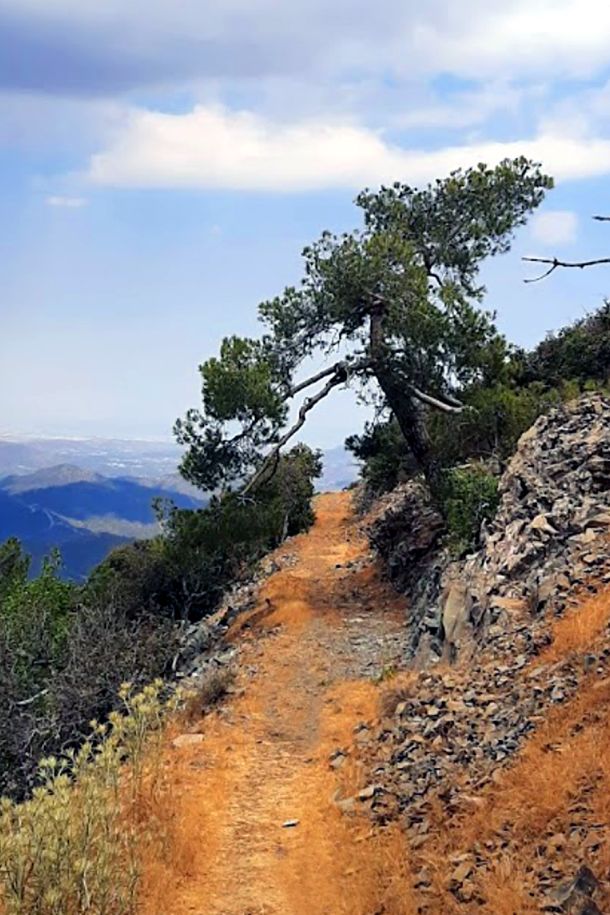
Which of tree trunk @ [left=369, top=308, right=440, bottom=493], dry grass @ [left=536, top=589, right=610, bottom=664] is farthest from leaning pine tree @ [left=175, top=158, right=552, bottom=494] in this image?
dry grass @ [left=536, top=589, right=610, bottom=664]

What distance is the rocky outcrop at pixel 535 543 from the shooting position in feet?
44.2

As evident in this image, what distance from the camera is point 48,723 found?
63.8ft

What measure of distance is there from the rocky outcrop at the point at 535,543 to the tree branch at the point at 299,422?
524cm

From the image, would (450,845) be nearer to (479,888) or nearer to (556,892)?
(479,888)

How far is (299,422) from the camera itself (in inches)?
899

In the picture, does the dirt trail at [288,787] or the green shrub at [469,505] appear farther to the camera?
the green shrub at [469,505]

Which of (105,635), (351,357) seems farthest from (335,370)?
(105,635)

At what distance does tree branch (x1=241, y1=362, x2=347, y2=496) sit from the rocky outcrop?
524cm

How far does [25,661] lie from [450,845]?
18858 mm

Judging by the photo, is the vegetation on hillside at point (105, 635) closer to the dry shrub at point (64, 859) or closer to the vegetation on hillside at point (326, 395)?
the vegetation on hillside at point (326, 395)

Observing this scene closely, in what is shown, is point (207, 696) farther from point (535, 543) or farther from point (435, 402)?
point (435, 402)

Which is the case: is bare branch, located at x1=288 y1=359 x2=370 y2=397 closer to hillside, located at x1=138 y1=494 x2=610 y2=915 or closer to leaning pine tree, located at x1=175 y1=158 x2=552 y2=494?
leaning pine tree, located at x1=175 y1=158 x2=552 y2=494

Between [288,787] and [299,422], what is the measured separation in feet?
40.7

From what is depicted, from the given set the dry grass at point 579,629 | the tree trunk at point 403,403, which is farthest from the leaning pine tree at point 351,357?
the dry grass at point 579,629
